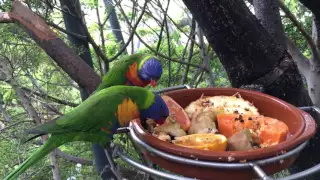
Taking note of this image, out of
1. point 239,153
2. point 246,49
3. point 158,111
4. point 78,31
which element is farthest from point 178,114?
point 78,31

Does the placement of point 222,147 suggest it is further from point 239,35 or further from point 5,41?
point 5,41

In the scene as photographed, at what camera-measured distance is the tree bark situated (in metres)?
1.23

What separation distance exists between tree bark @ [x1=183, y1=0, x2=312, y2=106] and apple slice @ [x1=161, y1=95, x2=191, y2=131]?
1.19 ft

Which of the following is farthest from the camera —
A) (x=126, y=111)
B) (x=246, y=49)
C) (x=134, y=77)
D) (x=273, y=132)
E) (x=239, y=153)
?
(x=134, y=77)

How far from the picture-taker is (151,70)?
1.59m

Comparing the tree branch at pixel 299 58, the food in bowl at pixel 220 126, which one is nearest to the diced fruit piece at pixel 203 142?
the food in bowl at pixel 220 126

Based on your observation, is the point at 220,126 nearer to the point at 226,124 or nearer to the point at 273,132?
the point at 226,124

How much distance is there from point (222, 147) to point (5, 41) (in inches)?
50.5

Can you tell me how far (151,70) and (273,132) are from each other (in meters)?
0.83

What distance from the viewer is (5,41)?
1.65m

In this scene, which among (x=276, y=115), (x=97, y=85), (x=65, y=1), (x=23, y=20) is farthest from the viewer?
(x=65, y=1)

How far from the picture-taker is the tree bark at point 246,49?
1230 millimetres

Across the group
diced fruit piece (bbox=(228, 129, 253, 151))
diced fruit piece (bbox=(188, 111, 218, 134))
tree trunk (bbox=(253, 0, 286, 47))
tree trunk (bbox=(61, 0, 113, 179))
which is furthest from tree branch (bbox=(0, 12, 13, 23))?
tree trunk (bbox=(253, 0, 286, 47))

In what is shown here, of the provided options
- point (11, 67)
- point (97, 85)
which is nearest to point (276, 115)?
point (97, 85)
